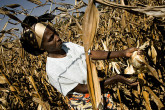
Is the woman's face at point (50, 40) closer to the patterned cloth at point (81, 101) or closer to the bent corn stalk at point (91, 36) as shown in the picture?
the patterned cloth at point (81, 101)

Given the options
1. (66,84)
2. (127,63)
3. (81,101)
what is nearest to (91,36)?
(127,63)

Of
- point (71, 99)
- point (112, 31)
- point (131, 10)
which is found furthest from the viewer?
point (112, 31)

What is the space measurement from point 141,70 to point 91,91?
1.27 feet

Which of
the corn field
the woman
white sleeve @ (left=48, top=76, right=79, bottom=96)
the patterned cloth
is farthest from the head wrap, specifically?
the patterned cloth

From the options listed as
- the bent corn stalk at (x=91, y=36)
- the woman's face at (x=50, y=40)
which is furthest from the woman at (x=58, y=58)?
the bent corn stalk at (x=91, y=36)

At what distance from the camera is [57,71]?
1.08 meters

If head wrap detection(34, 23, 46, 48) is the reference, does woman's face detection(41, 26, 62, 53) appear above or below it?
below

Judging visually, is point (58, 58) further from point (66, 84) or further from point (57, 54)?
point (66, 84)

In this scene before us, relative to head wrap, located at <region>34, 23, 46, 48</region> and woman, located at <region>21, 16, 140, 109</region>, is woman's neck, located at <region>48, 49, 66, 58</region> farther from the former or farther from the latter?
head wrap, located at <region>34, 23, 46, 48</region>

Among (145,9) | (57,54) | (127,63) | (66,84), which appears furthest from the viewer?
(57,54)

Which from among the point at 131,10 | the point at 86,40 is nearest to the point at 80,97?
the point at 86,40

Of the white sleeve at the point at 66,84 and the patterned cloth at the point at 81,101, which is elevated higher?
the white sleeve at the point at 66,84

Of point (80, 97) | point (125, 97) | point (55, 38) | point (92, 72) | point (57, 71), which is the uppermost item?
point (55, 38)

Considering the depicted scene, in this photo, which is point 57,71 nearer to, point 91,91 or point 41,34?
point 41,34
